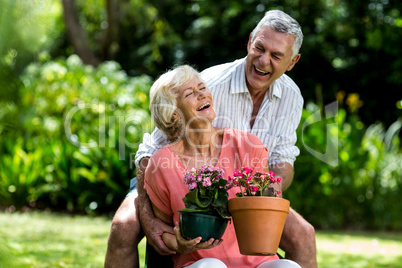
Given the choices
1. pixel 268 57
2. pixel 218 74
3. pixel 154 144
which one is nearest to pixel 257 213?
pixel 154 144

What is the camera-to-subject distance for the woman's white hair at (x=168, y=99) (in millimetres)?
2697

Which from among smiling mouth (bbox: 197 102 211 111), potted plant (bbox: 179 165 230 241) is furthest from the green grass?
potted plant (bbox: 179 165 230 241)

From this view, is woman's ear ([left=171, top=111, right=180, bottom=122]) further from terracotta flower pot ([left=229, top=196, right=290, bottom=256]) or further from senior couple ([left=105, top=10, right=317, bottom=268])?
terracotta flower pot ([left=229, top=196, right=290, bottom=256])

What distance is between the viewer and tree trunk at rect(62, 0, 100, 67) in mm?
11977

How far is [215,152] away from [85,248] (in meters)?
2.91

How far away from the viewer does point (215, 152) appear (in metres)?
2.75

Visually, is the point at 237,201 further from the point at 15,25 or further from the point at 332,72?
the point at 332,72

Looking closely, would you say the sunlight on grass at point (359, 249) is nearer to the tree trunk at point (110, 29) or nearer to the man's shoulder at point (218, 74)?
the man's shoulder at point (218, 74)

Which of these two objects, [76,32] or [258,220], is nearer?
[258,220]

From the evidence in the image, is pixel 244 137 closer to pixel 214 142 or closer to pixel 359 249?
pixel 214 142

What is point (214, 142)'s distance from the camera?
278 centimetres

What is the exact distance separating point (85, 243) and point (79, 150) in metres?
2.27

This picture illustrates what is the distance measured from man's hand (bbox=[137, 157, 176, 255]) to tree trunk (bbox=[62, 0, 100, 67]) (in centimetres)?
994

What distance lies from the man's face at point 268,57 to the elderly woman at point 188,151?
1.74 ft
